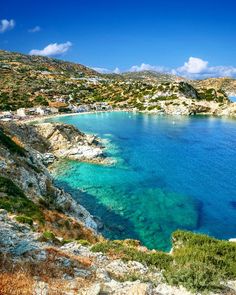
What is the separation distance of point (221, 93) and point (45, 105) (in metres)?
89.3

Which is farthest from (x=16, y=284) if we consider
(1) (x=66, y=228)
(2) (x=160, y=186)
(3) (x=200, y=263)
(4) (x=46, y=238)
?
(2) (x=160, y=186)

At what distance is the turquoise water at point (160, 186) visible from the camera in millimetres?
33219

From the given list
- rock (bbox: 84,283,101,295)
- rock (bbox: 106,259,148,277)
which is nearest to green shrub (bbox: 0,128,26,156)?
rock (bbox: 106,259,148,277)

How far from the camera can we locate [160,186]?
4572 centimetres

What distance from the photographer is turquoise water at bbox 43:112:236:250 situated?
33219 millimetres

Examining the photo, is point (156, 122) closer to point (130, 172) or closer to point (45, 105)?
point (45, 105)

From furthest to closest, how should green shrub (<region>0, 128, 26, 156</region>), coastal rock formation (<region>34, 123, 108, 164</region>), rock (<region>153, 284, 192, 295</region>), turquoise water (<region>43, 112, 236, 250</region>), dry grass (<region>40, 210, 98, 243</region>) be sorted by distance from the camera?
coastal rock formation (<region>34, 123, 108, 164</region>)
turquoise water (<region>43, 112, 236, 250</region>)
green shrub (<region>0, 128, 26, 156</region>)
dry grass (<region>40, 210, 98, 243</region>)
rock (<region>153, 284, 192, 295</region>)

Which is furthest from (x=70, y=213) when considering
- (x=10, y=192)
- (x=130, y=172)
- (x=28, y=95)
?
(x=28, y=95)

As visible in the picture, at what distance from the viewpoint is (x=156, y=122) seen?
120 m

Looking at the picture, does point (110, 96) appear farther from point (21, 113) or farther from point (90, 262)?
point (90, 262)

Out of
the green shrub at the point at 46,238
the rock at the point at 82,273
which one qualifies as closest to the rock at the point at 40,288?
the rock at the point at 82,273

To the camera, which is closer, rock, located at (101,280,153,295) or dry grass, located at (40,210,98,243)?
rock, located at (101,280,153,295)

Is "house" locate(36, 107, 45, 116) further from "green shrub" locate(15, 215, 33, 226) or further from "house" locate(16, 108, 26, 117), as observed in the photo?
"green shrub" locate(15, 215, 33, 226)

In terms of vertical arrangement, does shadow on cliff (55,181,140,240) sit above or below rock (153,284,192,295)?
below
